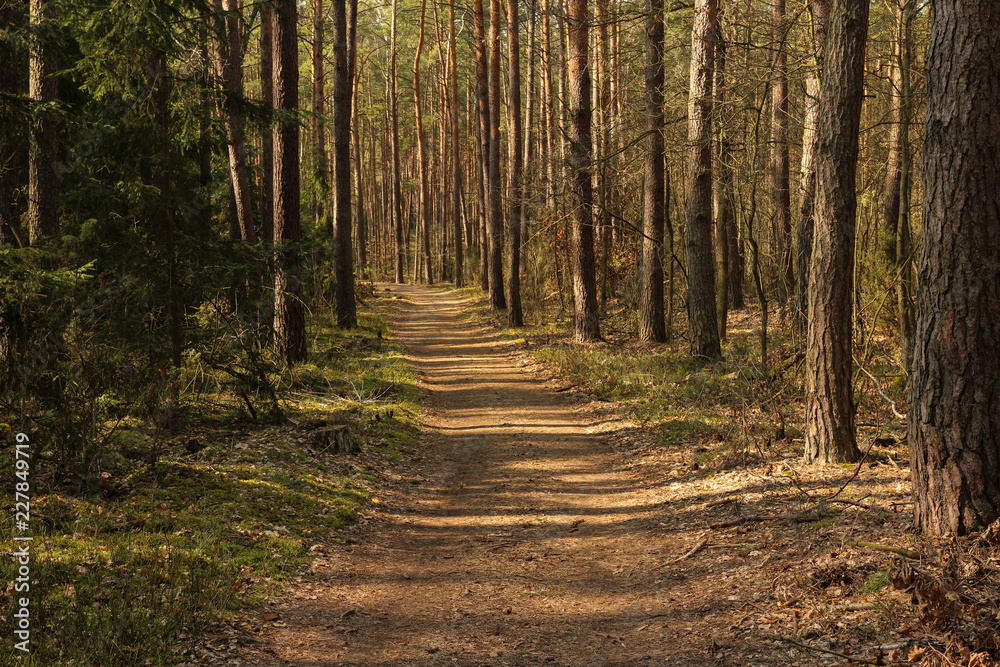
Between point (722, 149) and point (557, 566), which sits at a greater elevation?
point (722, 149)

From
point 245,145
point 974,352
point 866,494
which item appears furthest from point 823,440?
point 245,145

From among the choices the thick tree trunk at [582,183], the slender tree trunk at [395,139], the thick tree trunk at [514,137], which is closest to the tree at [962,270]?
the thick tree trunk at [582,183]

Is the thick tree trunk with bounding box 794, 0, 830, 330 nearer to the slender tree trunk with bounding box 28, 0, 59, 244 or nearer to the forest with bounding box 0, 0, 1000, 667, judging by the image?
the forest with bounding box 0, 0, 1000, 667

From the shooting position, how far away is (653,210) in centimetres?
1474

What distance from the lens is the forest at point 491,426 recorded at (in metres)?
4.60

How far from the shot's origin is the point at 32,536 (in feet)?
16.7

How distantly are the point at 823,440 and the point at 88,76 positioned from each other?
8.89 m

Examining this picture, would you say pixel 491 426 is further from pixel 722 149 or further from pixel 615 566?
pixel 722 149

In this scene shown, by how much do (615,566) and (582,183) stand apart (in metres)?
10.9

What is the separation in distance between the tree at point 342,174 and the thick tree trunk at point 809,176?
10.6 m

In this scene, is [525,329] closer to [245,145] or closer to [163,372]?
[245,145]

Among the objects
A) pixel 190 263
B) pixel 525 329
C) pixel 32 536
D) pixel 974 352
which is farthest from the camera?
pixel 525 329

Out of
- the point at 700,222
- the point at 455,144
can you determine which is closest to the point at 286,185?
the point at 700,222

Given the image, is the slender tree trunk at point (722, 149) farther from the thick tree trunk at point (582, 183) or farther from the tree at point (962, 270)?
the tree at point (962, 270)
